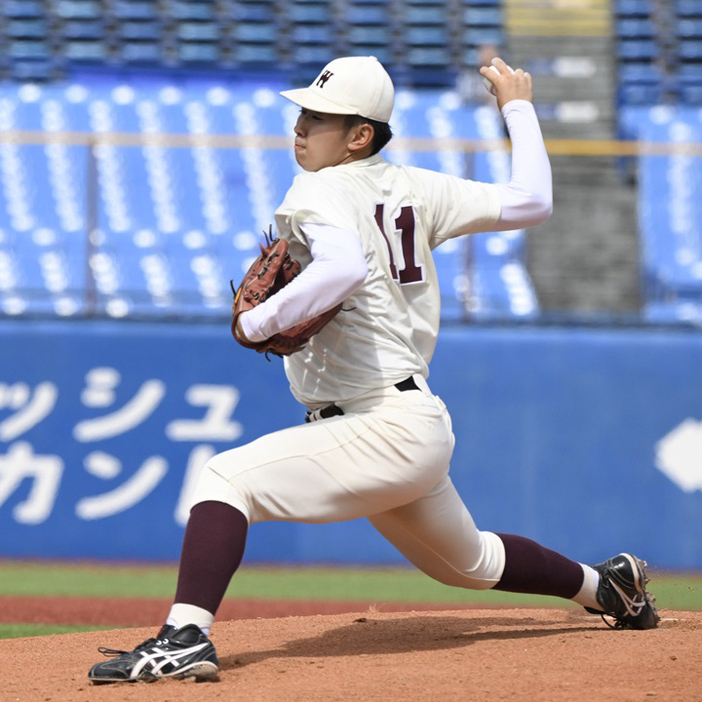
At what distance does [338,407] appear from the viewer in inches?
125

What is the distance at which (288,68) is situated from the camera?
1209 centimetres

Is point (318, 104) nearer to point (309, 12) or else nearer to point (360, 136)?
point (360, 136)

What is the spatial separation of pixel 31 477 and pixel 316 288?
5.17 metres

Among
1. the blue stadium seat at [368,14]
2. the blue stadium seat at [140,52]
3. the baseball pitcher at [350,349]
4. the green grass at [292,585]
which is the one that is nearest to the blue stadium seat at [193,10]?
the blue stadium seat at [140,52]

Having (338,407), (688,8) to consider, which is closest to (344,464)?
(338,407)

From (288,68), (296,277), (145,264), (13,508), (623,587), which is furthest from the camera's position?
(288,68)

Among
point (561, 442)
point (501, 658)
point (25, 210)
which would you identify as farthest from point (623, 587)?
point (25, 210)

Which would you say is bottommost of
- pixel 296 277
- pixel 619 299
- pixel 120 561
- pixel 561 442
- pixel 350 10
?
pixel 120 561

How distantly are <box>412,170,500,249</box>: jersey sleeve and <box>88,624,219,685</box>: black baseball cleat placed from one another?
1.23m

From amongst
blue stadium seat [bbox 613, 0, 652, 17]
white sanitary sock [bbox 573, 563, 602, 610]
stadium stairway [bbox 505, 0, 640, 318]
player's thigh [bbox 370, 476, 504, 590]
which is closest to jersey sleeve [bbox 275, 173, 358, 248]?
player's thigh [bbox 370, 476, 504, 590]

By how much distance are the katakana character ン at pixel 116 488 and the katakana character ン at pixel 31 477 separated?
19 centimetres

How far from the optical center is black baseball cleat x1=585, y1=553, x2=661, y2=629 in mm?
3703

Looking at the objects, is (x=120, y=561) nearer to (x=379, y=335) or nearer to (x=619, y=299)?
(x=619, y=299)

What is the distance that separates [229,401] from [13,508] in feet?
4.91
